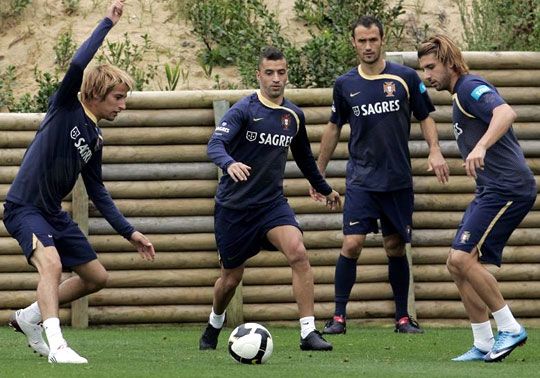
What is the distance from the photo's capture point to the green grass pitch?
8219mm

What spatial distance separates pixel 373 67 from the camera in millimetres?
11445

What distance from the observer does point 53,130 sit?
29.7ft

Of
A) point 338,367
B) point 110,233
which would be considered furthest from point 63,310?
point 338,367

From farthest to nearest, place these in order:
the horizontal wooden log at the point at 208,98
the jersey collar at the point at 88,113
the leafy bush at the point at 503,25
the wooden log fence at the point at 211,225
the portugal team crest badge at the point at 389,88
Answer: the leafy bush at the point at 503,25, the horizontal wooden log at the point at 208,98, the wooden log fence at the point at 211,225, the portugal team crest badge at the point at 389,88, the jersey collar at the point at 88,113

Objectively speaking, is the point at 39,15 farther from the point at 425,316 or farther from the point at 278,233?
the point at 278,233

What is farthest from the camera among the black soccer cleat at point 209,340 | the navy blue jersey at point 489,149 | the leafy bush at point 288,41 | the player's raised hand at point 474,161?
the leafy bush at point 288,41

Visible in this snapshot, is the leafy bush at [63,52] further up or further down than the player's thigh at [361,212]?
further down

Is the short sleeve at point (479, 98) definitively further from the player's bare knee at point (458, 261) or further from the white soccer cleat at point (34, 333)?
the white soccer cleat at point (34, 333)

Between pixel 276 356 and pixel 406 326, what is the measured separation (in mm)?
2471

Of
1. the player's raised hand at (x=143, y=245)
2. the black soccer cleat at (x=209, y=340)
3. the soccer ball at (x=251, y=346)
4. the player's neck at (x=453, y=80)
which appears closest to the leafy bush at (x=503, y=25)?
the player's neck at (x=453, y=80)

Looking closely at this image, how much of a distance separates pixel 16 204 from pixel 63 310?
362 centimetres

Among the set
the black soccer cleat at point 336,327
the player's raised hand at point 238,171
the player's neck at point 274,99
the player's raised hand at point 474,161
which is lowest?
the black soccer cleat at point 336,327

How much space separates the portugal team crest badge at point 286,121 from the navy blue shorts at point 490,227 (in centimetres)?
174

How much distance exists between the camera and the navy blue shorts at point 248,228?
10078mm
